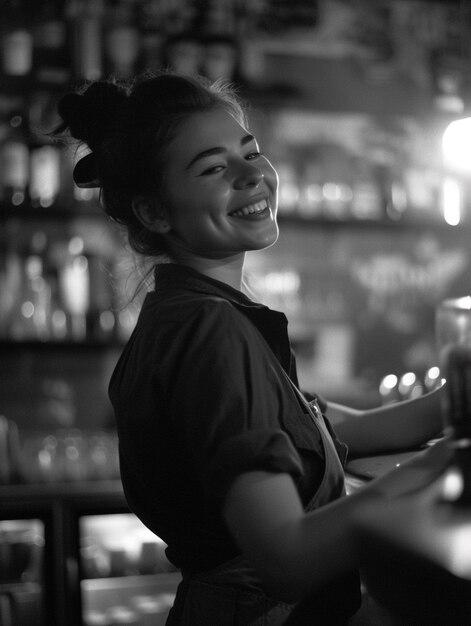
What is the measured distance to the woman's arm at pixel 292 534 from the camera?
89 cm

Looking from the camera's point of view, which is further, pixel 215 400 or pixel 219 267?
pixel 219 267

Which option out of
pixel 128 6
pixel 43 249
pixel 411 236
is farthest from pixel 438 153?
pixel 43 249

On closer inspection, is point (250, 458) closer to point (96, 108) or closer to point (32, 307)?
point (96, 108)

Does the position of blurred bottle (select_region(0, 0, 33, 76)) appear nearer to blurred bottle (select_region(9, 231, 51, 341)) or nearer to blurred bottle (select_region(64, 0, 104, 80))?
blurred bottle (select_region(64, 0, 104, 80))

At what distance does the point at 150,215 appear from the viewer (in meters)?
1.35

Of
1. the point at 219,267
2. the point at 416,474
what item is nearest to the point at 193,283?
the point at 219,267

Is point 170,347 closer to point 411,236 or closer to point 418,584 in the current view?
point 418,584

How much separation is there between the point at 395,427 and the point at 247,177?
1.58 ft

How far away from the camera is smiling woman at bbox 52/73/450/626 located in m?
0.93

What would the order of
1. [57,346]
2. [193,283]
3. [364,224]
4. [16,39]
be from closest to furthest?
[193,283] < [57,346] < [16,39] < [364,224]

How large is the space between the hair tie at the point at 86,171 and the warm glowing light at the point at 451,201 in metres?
2.40

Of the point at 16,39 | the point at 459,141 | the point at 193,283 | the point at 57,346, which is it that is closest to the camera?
the point at 193,283

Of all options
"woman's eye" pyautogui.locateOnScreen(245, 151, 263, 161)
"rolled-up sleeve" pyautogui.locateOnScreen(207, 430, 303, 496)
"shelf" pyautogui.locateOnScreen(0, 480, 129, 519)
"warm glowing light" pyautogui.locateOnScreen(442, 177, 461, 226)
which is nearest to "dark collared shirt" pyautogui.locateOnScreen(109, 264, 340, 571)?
"rolled-up sleeve" pyautogui.locateOnScreen(207, 430, 303, 496)

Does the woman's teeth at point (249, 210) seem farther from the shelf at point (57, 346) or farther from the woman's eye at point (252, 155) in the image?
the shelf at point (57, 346)
